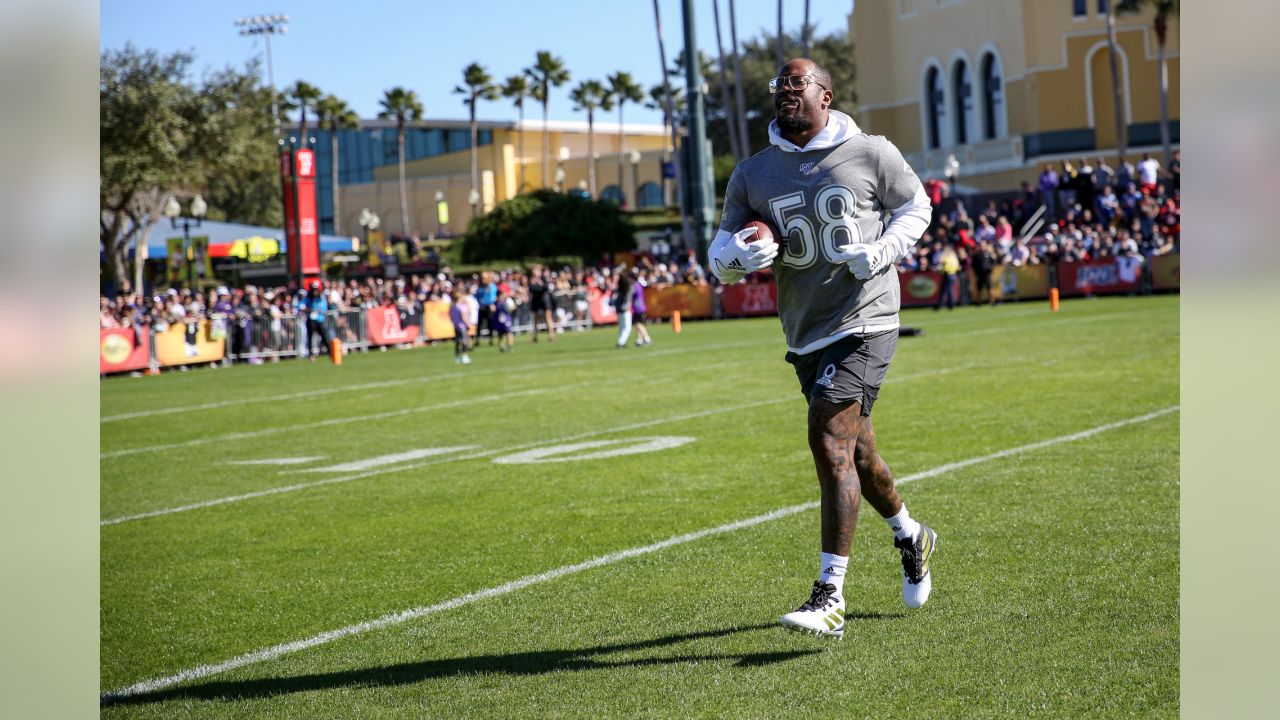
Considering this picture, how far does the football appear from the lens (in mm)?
5410

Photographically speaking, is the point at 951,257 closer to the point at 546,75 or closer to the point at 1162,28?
the point at 1162,28

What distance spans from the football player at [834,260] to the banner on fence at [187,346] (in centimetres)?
2655

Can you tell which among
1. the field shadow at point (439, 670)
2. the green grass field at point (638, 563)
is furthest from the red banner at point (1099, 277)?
the field shadow at point (439, 670)

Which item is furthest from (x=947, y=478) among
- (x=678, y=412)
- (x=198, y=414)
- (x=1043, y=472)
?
(x=198, y=414)

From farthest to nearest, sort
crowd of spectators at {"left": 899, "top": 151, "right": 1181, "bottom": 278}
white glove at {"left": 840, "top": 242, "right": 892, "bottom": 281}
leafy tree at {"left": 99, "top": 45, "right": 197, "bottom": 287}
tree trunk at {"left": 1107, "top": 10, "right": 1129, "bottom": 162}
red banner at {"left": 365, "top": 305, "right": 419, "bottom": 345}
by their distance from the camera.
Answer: tree trunk at {"left": 1107, "top": 10, "right": 1129, "bottom": 162} < leafy tree at {"left": 99, "top": 45, "right": 197, "bottom": 287} < crowd of spectators at {"left": 899, "top": 151, "right": 1181, "bottom": 278} < red banner at {"left": 365, "top": 305, "right": 419, "bottom": 345} < white glove at {"left": 840, "top": 242, "right": 892, "bottom": 281}

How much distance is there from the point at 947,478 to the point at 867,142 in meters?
4.16

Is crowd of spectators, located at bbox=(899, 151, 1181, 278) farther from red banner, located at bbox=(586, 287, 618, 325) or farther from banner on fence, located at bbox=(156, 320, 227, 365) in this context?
banner on fence, located at bbox=(156, 320, 227, 365)

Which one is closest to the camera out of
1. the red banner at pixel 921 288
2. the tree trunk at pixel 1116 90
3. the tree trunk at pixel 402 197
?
the red banner at pixel 921 288

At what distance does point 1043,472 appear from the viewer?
9.23 meters

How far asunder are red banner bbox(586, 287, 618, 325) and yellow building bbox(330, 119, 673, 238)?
56.9m

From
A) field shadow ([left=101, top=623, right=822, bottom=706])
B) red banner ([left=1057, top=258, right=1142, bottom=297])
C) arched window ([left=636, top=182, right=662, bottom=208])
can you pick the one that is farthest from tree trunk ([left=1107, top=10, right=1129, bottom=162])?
field shadow ([left=101, top=623, right=822, bottom=706])

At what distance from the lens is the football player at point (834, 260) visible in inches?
214

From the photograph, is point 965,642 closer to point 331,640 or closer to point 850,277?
point 850,277

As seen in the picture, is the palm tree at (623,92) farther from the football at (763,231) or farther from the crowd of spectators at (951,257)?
the football at (763,231)
